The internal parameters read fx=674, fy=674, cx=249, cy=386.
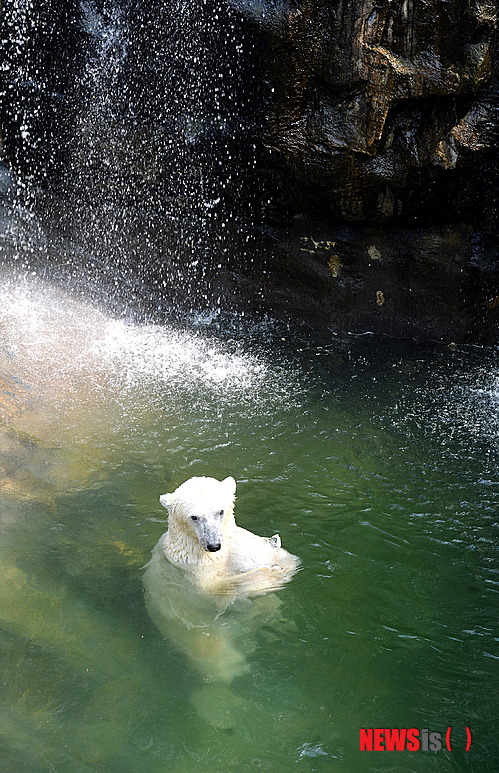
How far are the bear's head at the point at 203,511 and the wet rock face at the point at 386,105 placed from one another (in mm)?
4893

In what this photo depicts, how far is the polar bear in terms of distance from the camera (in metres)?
3.82

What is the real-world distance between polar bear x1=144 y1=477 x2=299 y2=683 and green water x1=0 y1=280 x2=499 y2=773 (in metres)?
0.10

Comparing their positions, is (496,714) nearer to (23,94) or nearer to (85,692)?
(85,692)

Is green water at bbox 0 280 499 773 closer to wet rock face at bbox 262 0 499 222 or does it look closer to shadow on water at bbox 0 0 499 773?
shadow on water at bbox 0 0 499 773

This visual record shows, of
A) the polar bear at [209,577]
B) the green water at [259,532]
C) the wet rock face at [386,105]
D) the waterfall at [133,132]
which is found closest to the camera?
the green water at [259,532]

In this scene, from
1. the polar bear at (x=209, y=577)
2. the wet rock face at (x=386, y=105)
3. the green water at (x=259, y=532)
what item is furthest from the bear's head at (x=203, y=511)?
the wet rock face at (x=386, y=105)

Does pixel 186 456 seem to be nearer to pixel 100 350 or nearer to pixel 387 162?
pixel 100 350

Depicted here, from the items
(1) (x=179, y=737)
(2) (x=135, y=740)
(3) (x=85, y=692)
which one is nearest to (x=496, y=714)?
(1) (x=179, y=737)

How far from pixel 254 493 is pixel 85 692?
211cm

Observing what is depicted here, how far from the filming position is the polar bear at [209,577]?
3816 millimetres

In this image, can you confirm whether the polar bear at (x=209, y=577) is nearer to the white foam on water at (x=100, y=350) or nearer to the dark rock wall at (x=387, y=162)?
the white foam on water at (x=100, y=350)

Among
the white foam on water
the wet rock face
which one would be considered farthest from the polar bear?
the wet rock face

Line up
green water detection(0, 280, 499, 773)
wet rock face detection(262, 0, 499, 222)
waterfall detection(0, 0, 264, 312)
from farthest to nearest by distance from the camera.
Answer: waterfall detection(0, 0, 264, 312) → wet rock face detection(262, 0, 499, 222) → green water detection(0, 280, 499, 773)

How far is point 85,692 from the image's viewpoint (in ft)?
11.4
